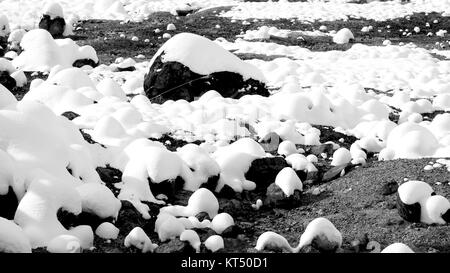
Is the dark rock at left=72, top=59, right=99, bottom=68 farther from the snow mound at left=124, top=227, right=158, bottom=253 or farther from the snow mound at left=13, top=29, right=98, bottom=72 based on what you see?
the snow mound at left=124, top=227, right=158, bottom=253

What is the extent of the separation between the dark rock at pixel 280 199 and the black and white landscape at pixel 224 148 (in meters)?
0.02

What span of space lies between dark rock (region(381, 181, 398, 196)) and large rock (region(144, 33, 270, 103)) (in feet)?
14.6

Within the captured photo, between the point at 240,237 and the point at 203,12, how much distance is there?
1449 cm

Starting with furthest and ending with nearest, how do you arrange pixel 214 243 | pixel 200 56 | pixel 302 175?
pixel 200 56, pixel 302 175, pixel 214 243

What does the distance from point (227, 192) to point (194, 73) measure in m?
3.91

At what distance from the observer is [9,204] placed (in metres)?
4.93

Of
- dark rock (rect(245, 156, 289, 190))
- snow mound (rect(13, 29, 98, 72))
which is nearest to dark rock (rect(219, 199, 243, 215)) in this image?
dark rock (rect(245, 156, 289, 190))

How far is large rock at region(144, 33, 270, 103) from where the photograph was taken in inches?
387

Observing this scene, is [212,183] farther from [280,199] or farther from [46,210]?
[46,210]

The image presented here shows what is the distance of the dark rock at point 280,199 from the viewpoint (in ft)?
20.0

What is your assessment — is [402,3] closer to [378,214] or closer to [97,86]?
[97,86]

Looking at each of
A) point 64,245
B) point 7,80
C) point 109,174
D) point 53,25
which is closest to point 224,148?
point 109,174
